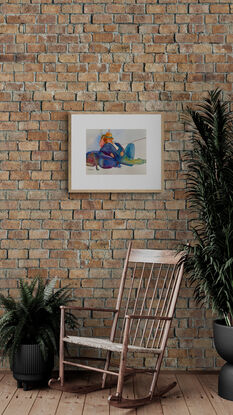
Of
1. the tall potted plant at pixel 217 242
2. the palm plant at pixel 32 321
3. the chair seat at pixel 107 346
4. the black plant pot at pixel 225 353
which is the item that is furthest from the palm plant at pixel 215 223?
the palm plant at pixel 32 321

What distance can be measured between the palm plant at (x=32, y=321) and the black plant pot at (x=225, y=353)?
1.05 metres

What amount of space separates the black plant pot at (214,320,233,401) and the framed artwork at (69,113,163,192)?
3.98 feet

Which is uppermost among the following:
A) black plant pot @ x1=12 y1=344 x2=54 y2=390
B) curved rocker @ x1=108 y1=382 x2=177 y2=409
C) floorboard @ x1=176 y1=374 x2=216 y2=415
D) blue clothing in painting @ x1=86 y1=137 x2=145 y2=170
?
blue clothing in painting @ x1=86 y1=137 x2=145 y2=170

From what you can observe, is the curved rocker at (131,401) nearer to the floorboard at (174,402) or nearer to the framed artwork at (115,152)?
the floorboard at (174,402)

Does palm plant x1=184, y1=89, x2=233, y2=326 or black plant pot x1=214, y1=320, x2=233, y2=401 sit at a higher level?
palm plant x1=184, y1=89, x2=233, y2=326

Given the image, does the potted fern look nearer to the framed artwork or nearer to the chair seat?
the chair seat

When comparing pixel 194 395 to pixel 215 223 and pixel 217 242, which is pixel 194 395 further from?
pixel 215 223

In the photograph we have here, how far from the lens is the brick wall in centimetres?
372

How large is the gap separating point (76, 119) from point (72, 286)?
133 centimetres

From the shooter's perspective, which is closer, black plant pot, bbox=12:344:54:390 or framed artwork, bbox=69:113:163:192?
black plant pot, bbox=12:344:54:390

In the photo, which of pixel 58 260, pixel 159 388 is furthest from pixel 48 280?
pixel 159 388

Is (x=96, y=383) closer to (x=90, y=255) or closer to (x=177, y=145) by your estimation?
(x=90, y=255)

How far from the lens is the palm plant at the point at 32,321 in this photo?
3211mm

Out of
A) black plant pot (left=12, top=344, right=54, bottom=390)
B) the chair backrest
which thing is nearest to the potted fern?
black plant pot (left=12, top=344, right=54, bottom=390)
